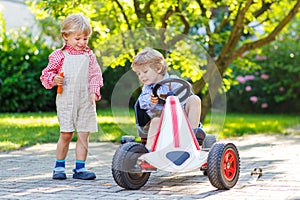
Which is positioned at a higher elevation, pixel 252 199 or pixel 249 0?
pixel 249 0

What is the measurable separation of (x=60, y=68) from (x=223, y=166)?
1652 millimetres

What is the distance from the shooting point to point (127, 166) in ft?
15.9

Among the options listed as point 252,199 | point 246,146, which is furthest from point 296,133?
point 252,199

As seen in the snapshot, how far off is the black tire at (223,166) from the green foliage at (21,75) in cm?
875

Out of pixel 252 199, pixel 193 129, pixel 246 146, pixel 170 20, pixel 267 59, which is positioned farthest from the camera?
pixel 267 59

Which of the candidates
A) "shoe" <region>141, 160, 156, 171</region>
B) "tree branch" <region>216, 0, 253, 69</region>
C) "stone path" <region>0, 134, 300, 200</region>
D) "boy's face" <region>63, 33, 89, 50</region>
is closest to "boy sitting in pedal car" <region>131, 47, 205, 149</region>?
"shoe" <region>141, 160, 156, 171</region>

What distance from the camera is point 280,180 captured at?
5301 millimetres

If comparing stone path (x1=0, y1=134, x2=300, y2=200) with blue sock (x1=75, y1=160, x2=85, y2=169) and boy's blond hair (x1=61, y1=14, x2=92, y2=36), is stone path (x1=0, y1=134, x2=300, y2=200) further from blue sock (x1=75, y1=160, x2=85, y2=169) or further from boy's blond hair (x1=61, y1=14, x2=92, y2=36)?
boy's blond hair (x1=61, y1=14, x2=92, y2=36)

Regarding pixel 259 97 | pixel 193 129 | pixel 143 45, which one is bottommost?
pixel 259 97

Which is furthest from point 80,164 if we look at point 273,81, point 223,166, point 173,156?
point 273,81

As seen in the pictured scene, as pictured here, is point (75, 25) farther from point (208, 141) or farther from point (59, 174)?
point (208, 141)

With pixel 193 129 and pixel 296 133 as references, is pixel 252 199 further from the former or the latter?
pixel 296 133

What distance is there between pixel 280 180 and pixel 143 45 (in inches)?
65.3

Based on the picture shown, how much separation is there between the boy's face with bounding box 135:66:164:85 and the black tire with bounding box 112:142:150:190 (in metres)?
0.51
